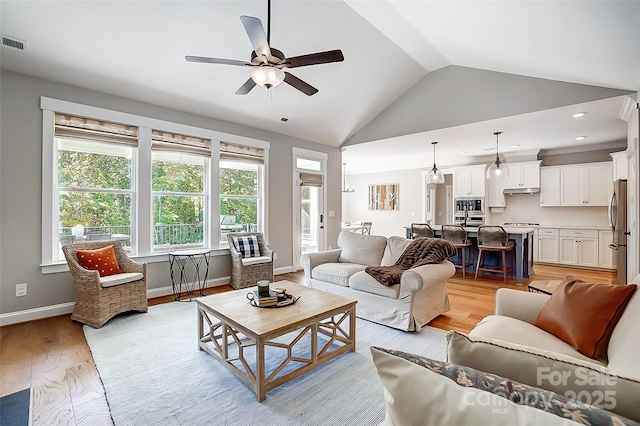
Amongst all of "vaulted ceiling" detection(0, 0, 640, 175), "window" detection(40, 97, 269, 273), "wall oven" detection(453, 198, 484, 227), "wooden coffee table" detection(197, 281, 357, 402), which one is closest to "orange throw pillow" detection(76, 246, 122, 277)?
"window" detection(40, 97, 269, 273)

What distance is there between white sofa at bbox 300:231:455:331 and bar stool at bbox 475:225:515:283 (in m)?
2.09

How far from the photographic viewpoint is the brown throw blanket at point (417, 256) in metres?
3.18

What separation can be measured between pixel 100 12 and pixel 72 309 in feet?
10.3

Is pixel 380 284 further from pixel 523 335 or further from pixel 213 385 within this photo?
pixel 213 385

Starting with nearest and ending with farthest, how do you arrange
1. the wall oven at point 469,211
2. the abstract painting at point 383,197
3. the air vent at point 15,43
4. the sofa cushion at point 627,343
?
1. the sofa cushion at point 627,343
2. the air vent at point 15,43
3. the wall oven at point 469,211
4. the abstract painting at point 383,197

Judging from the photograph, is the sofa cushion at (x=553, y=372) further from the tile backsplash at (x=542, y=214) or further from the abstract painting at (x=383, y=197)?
the abstract painting at (x=383, y=197)

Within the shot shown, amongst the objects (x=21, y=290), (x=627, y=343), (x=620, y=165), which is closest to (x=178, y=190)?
(x=21, y=290)

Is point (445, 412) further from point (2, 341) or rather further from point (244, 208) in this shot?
point (244, 208)

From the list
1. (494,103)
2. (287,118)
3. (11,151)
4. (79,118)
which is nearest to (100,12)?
(79,118)

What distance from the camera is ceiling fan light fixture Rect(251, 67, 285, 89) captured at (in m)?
2.27

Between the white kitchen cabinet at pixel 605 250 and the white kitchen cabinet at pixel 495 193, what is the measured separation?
5.99ft

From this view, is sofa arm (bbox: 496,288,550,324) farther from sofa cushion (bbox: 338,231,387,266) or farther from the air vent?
the air vent

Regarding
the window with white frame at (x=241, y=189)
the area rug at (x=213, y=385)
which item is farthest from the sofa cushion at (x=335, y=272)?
the window with white frame at (x=241, y=189)

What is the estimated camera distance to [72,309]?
345cm
